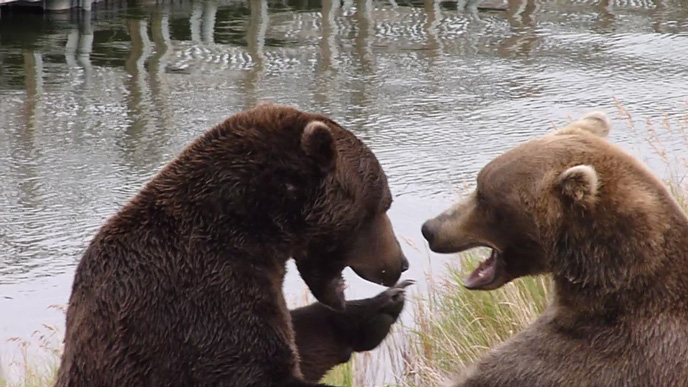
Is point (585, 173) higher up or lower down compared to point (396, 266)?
higher up

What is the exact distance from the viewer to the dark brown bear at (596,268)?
389 centimetres

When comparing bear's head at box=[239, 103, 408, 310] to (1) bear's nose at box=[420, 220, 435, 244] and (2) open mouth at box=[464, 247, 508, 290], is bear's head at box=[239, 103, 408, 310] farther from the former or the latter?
(2) open mouth at box=[464, 247, 508, 290]

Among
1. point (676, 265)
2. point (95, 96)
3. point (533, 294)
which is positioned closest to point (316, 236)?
point (676, 265)

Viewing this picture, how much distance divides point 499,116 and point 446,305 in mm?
7662

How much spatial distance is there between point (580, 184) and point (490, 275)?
0.73 metres

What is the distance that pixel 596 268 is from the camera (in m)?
3.97

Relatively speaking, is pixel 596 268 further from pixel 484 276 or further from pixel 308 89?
pixel 308 89

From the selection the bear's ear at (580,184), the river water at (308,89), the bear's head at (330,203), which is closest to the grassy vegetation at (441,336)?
the river water at (308,89)

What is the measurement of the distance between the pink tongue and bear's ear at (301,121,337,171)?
86cm

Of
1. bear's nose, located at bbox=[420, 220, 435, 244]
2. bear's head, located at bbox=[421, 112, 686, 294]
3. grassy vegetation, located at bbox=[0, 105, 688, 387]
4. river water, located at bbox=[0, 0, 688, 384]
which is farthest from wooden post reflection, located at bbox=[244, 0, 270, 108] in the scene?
bear's head, located at bbox=[421, 112, 686, 294]

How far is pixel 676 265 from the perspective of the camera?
395 cm

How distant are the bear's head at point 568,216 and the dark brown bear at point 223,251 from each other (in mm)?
440

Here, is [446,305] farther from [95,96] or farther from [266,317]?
[95,96]

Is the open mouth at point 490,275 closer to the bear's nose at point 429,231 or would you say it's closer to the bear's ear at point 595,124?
the bear's nose at point 429,231
